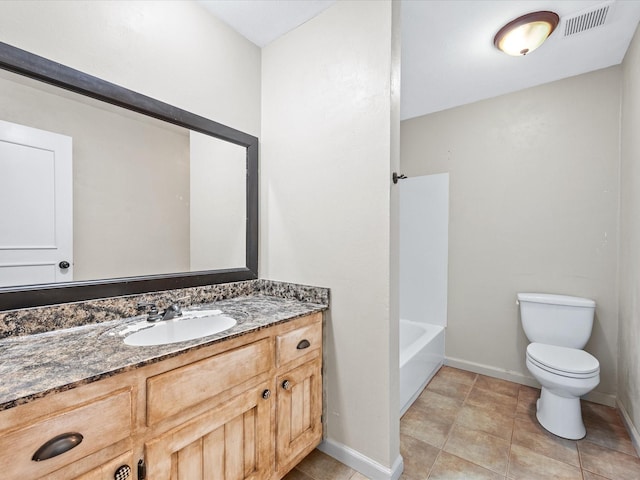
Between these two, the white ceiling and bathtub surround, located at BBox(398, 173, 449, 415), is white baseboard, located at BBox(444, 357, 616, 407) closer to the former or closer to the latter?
bathtub surround, located at BBox(398, 173, 449, 415)

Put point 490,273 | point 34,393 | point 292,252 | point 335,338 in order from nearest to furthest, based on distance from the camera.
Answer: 1. point 34,393
2. point 335,338
3. point 292,252
4. point 490,273

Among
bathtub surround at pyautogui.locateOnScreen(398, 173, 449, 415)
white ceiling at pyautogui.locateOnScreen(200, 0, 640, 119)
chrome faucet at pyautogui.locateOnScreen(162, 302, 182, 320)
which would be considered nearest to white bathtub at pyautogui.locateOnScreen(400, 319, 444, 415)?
bathtub surround at pyautogui.locateOnScreen(398, 173, 449, 415)

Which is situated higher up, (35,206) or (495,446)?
(35,206)

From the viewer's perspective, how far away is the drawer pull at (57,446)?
680 mm

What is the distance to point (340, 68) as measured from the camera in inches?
61.4

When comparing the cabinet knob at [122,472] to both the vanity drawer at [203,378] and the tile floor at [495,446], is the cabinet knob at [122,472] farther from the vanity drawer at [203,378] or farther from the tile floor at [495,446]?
the tile floor at [495,446]

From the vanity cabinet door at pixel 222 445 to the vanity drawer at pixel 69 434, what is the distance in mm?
137

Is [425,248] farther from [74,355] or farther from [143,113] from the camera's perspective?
[74,355]

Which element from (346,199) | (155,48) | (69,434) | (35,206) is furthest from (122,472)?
(155,48)

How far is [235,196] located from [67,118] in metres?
0.86

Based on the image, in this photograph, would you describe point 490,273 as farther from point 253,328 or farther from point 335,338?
point 253,328

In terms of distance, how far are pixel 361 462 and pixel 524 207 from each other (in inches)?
87.4

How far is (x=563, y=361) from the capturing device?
181 cm

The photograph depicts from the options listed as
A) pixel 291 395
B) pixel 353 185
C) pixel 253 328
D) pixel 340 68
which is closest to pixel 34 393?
pixel 253 328
